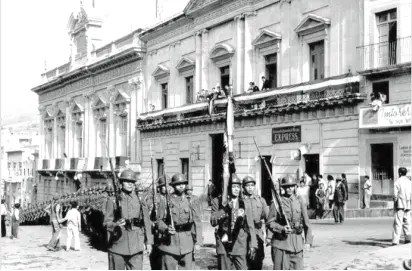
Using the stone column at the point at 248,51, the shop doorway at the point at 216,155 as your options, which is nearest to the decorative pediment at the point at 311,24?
the stone column at the point at 248,51

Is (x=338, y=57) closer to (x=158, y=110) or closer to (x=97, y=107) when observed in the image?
(x=158, y=110)

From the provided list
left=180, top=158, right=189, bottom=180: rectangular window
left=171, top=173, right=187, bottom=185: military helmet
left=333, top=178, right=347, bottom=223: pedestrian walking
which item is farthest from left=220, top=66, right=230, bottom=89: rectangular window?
left=171, top=173, right=187, bottom=185: military helmet

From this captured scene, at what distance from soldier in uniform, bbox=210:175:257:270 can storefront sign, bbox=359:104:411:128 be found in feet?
40.2

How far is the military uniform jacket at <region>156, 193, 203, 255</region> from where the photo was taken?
899 cm

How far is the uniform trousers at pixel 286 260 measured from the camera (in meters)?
8.52

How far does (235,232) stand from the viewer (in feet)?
30.0

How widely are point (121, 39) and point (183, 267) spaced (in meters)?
31.5

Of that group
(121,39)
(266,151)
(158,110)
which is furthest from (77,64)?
(266,151)

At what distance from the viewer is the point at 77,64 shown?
156 feet

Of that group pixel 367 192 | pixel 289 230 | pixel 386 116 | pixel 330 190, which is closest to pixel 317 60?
pixel 386 116

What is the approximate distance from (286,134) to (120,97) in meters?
16.7

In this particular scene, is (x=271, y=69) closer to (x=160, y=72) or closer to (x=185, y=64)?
(x=185, y=64)

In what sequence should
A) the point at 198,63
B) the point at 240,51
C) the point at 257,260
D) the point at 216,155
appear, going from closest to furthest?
the point at 257,260 → the point at 240,51 → the point at 216,155 → the point at 198,63

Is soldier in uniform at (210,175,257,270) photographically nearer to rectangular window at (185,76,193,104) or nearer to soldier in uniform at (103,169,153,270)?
soldier in uniform at (103,169,153,270)
